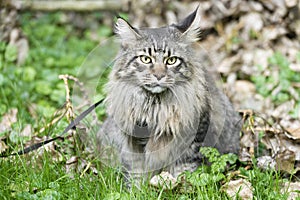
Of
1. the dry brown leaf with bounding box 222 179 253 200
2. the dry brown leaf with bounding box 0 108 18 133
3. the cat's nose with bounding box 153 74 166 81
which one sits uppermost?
the cat's nose with bounding box 153 74 166 81

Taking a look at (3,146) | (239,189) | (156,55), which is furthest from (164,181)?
(3,146)

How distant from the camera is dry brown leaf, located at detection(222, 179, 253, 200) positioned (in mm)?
3451

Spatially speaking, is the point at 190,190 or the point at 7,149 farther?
the point at 7,149

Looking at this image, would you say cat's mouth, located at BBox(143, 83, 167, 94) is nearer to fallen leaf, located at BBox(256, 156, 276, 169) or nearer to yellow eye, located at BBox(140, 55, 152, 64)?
yellow eye, located at BBox(140, 55, 152, 64)

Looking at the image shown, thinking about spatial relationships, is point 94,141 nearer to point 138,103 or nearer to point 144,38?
point 138,103

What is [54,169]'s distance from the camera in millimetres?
3695

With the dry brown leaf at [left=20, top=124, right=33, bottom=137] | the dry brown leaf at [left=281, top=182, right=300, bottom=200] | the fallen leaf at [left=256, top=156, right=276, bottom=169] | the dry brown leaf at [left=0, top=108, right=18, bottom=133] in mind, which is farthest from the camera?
the dry brown leaf at [left=0, top=108, right=18, bottom=133]

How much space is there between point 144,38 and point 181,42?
262 mm

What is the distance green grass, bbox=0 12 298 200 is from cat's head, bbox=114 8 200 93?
62 centimetres

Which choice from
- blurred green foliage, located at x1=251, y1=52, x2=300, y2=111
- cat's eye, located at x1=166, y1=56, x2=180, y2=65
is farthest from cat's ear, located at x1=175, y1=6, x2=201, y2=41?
blurred green foliage, located at x1=251, y1=52, x2=300, y2=111

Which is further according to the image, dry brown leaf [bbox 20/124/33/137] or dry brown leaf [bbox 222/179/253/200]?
dry brown leaf [bbox 20/124/33/137]

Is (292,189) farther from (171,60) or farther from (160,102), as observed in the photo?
(171,60)

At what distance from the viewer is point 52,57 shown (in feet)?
20.4

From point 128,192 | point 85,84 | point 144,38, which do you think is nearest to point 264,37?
point 85,84
